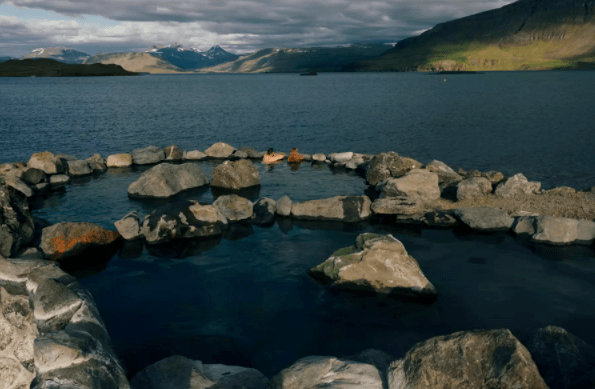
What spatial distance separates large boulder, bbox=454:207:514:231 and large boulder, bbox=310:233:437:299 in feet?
23.5

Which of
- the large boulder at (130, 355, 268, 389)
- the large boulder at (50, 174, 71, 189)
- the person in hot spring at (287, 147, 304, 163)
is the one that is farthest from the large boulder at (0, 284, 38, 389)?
the person in hot spring at (287, 147, 304, 163)

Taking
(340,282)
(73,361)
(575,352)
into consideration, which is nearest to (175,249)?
(340,282)

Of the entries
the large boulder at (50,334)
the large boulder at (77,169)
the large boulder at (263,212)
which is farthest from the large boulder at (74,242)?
the large boulder at (77,169)

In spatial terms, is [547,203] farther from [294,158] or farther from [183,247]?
[294,158]

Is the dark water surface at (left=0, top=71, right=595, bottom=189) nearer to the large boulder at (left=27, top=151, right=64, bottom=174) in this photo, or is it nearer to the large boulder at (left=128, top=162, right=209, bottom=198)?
the large boulder at (left=27, top=151, right=64, bottom=174)

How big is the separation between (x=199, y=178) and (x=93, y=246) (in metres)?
12.9

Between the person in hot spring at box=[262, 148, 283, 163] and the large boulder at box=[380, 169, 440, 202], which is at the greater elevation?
the large boulder at box=[380, 169, 440, 202]

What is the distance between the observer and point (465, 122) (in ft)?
221

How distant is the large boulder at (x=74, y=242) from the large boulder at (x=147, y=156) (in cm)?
2051

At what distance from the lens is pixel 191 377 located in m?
10.8

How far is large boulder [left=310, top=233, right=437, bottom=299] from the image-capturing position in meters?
16.2

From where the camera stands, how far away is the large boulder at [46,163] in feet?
115

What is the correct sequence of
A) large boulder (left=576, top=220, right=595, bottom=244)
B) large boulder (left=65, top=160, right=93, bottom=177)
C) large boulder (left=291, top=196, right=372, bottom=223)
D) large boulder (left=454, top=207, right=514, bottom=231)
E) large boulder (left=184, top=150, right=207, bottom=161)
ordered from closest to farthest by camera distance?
1. large boulder (left=576, top=220, right=595, bottom=244)
2. large boulder (left=454, top=207, right=514, bottom=231)
3. large boulder (left=291, top=196, right=372, bottom=223)
4. large boulder (left=65, top=160, right=93, bottom=177)
5. large boulder (left=184, top=150, right=207, bottom=161)

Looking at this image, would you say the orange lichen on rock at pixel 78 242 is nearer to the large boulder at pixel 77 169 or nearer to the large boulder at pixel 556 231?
the large boulder at pixel 77 169
